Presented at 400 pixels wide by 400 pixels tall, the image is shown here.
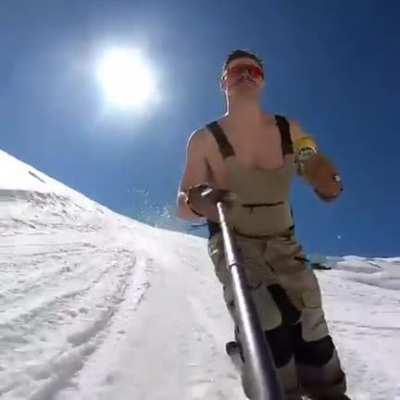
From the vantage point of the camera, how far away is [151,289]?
7492mm

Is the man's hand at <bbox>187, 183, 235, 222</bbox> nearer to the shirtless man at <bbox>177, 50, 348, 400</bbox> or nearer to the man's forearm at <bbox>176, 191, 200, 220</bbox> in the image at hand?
the shirtless man at <bbox>177, 50, 348, 400</bbox>

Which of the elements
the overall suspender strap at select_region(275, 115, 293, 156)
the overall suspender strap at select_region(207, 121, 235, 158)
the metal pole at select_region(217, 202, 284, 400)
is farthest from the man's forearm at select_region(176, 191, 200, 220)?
the metal pole at select_region(217, 202, 284, 400)

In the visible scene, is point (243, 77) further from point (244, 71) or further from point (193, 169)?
point (193, 169)

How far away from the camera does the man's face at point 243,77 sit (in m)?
4.12

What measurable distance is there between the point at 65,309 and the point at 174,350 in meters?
1.39

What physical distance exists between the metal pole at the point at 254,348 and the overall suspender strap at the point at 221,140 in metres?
1.73

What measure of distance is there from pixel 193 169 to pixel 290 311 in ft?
4.15

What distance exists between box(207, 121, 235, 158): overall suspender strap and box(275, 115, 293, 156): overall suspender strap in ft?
1.45

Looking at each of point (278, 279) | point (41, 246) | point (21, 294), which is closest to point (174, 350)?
point (278, 279)

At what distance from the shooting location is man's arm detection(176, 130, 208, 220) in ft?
13.3

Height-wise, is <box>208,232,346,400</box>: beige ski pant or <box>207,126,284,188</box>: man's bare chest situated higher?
<box>207,126,284,188</box>: man's bare chest

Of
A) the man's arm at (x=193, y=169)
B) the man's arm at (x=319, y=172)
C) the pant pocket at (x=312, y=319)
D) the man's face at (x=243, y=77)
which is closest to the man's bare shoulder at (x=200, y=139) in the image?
the man's arm at (x=193, y=169)

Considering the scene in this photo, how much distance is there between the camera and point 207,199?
334cm

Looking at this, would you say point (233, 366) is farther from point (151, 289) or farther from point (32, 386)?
point (151, 289)
